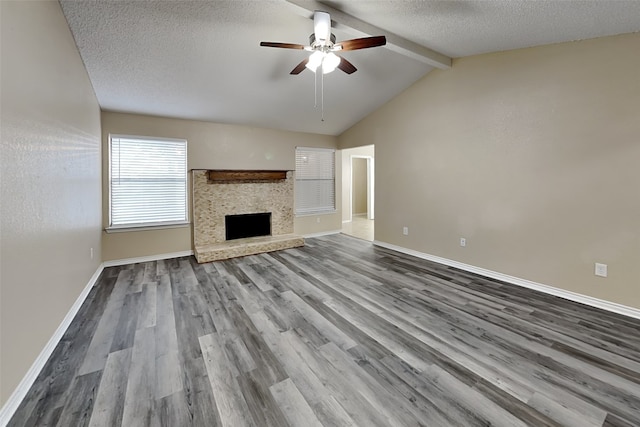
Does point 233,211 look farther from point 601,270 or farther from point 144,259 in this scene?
point 601,270

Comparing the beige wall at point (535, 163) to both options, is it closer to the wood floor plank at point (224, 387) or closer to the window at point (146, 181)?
the wood floor plank at point (224, 387)

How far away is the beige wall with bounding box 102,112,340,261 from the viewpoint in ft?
14.4

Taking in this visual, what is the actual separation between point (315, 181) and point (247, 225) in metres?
2.01

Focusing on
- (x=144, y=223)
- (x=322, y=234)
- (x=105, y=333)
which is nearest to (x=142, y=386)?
(x=105, y=333)

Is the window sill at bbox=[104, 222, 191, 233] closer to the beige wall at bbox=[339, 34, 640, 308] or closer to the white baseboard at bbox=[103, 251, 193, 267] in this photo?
the white baseboard at bbox=[103, 251, 193, 267]

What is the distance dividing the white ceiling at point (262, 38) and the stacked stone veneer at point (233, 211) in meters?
1.45

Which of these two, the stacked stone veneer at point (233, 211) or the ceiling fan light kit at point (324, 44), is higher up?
the ceiling fan light kit at point (324, 44)

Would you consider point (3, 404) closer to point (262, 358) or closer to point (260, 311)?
point (262, 358)

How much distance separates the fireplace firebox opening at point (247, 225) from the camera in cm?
539

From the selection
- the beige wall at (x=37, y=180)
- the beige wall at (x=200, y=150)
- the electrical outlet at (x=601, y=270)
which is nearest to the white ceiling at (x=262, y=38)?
the beige wall at (x=200, y=150)

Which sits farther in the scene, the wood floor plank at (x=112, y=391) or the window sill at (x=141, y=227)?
the window sill at (x=141, y=227)

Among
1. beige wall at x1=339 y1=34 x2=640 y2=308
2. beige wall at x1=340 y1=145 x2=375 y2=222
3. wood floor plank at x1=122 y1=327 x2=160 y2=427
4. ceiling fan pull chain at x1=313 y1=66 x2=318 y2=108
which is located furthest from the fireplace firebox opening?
beige wall at x1=340 y1=145 x2=375 y2=222

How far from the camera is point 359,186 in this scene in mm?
9828

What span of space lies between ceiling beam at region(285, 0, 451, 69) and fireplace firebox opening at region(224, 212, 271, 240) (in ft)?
12.5
